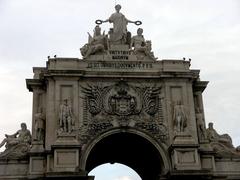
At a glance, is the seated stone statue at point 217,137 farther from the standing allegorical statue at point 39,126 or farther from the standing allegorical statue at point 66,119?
the standing allegorical statue at point 39,126

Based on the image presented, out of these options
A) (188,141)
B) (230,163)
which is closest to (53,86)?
(188,141)

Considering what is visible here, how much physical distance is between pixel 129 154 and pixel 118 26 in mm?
7084

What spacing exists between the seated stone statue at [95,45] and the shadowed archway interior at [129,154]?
4638 mm

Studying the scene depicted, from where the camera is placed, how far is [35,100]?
82.8ft

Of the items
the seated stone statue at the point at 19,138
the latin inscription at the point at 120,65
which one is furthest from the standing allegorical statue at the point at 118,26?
the seated stone statue at the point at 19,138

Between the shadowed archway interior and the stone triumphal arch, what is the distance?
73 millimetres

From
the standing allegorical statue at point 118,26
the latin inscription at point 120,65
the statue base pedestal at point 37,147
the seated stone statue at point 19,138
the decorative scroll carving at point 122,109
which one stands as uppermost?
the standing allegorical statue at point 118,26

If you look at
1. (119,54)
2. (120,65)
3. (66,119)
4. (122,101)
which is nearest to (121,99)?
(122,101)

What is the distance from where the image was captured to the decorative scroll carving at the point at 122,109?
24203 millimetres

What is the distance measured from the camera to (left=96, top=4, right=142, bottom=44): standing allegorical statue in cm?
2698

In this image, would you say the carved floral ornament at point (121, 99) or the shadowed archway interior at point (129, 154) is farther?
the shadowed archway interior at point (129, 154)

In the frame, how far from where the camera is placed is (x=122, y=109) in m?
24.6

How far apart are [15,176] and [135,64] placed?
323 inches

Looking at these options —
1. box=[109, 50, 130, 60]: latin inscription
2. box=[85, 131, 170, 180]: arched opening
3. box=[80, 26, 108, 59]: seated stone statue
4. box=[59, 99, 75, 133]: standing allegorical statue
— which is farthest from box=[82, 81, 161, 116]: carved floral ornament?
box=[80, 26, 108, 59]: seated stone statue
